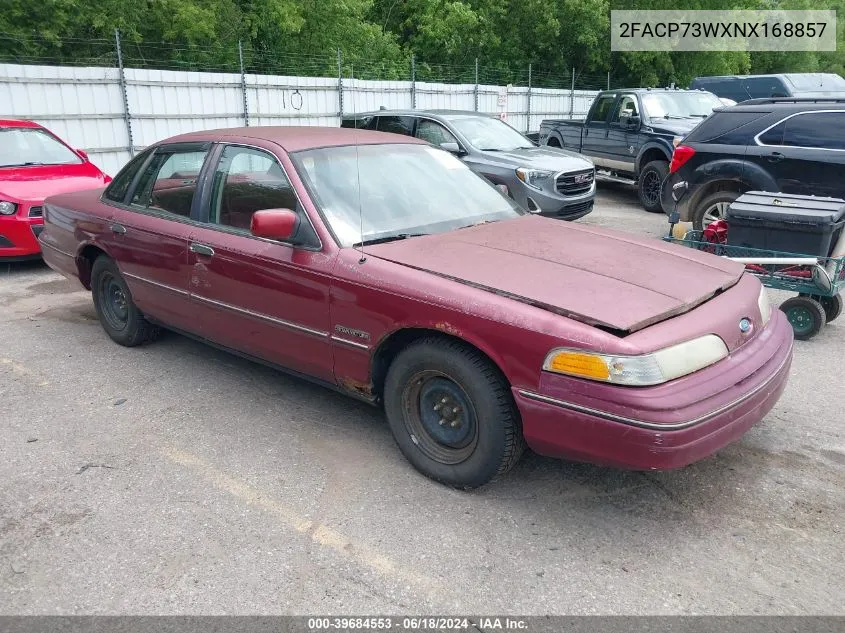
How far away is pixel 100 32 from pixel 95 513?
19.3 meters

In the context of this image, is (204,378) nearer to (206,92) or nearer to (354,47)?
Result: (206,92)

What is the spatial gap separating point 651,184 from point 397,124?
443cm

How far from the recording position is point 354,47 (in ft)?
79.9

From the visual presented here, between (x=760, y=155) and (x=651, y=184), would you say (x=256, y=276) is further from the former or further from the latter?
(x=651, y=184)

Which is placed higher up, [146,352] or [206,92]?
[206,92]

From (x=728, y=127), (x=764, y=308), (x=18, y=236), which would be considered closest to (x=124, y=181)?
(x=18, y=236)

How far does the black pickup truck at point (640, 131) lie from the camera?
457 inches

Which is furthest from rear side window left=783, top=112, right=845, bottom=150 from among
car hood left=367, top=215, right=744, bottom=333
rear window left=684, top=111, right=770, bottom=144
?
car hood left=367, top=215, right=744, bottom=333

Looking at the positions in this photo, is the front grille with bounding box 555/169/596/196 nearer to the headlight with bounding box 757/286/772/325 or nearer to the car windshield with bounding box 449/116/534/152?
the car windshield with bounding box 449/116/534/152

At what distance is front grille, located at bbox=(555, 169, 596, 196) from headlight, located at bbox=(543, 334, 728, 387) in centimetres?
676

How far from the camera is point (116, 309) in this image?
17.7 feet

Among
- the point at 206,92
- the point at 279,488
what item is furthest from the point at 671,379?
the point at 206,92

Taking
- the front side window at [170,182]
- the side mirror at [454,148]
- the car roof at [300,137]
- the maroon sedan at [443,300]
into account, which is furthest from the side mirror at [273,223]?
the side mirror at [454,148]

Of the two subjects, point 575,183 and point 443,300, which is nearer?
point 443,300
